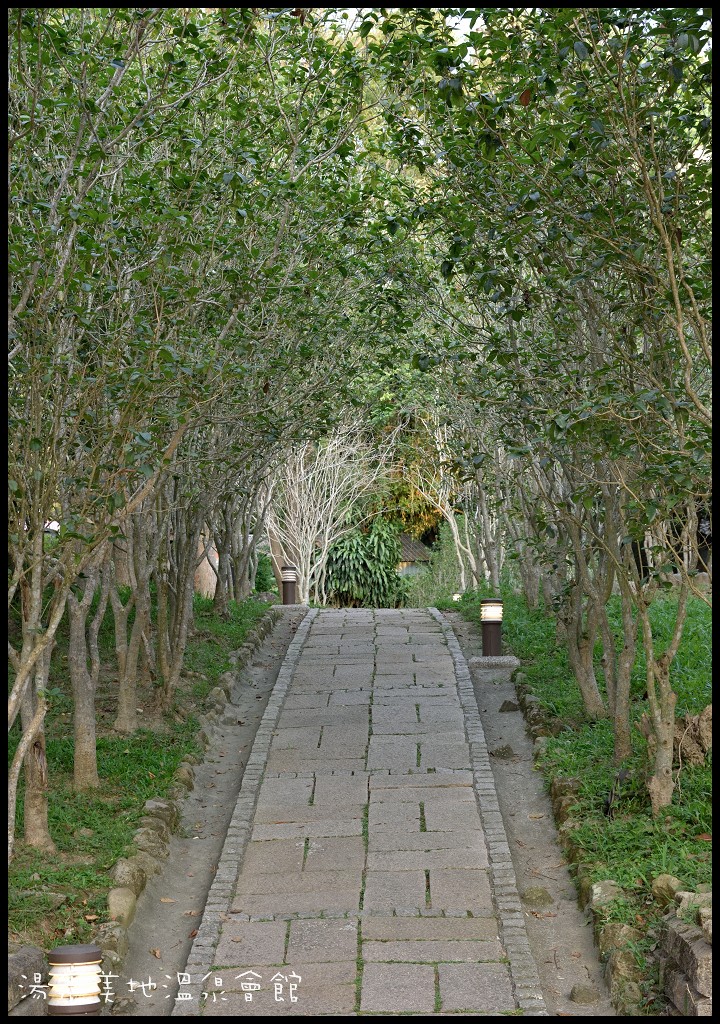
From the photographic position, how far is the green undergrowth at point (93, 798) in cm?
497

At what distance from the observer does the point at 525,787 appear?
7145 mm

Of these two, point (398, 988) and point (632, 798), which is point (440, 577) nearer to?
point (632, 798)

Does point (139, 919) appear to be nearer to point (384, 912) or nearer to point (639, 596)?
point (384, 912)

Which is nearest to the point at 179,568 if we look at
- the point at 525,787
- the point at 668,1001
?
the point at 525,787

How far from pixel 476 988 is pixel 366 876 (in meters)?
1.23

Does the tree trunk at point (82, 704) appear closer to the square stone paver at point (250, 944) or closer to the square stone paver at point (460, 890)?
the square stone paver at point (250, 944)

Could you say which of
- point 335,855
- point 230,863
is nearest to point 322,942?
point 335,855

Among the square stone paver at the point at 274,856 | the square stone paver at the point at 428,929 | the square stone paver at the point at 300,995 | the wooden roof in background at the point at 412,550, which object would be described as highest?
the wooden roof in background at the point at 412,550

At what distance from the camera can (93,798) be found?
260 inches

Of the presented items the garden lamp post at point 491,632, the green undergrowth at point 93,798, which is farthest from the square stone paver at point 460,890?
the garden lamp post at point 491,632

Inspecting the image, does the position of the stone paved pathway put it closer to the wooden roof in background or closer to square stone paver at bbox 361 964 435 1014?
square stone paver at bbox 361 964 435 1014

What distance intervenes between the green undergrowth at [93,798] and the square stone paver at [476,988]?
5.70 ft

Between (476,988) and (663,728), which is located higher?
(663,728)

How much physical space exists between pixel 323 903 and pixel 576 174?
417cm
